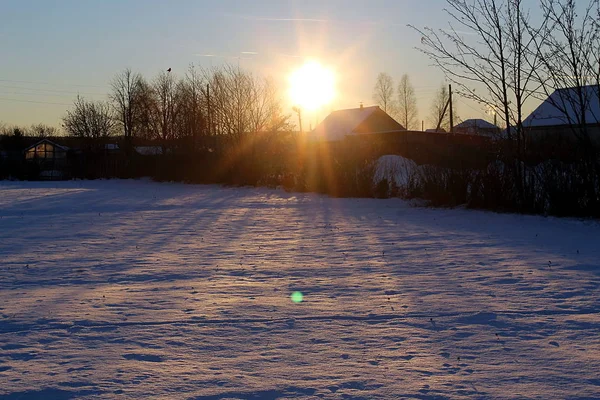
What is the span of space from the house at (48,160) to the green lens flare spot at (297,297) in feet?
139

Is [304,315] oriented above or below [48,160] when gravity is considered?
below

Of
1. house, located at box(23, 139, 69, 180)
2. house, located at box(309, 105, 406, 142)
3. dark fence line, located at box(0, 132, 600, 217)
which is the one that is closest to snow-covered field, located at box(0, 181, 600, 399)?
dark fence line, located at box(0, 132, 600, 217)

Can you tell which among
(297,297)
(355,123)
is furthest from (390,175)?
(355,123)

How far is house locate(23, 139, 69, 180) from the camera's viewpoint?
4516 cm

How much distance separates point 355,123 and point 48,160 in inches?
1071

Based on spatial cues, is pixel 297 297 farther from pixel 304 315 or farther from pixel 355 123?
pixel 355 123

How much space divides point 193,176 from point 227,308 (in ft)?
98.4

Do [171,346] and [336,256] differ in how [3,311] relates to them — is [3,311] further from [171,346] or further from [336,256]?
[336,256]

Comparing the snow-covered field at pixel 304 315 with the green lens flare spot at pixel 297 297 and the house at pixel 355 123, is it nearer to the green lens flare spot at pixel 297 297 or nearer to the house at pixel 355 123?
the green lens flare spot at pixel 297 297

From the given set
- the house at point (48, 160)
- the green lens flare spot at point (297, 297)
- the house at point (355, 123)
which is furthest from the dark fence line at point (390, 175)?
the house at point (355, 123)

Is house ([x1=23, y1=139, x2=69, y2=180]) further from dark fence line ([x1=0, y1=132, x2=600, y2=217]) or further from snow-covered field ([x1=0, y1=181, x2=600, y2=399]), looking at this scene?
snow-covered field ([x1=0, y1=181, x2=600, y2=399])

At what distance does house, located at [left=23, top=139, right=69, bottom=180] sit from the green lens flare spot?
42.3 m

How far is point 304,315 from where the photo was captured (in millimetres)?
5957

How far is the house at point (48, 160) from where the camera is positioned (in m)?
45.2
